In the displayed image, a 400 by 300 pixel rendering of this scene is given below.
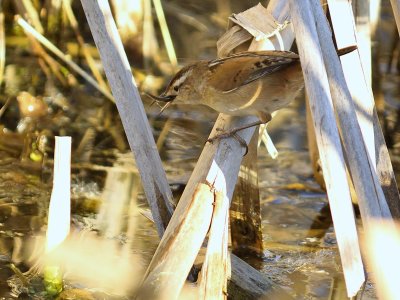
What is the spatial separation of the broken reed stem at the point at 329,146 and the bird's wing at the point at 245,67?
0.59 m

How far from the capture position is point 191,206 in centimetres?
326

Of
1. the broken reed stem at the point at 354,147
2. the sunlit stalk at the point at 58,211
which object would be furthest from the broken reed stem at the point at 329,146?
the sunlit stalk at the point at 58,211

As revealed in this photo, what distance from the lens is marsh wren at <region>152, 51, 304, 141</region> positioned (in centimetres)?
Answer: 375

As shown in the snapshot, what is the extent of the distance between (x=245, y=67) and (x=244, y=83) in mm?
199

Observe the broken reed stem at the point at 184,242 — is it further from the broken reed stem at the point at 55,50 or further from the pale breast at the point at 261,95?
the broken reed stem at the point at 55,50

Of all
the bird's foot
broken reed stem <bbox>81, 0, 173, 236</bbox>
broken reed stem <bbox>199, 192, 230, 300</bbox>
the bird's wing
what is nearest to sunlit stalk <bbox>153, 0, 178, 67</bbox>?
the bird's wing

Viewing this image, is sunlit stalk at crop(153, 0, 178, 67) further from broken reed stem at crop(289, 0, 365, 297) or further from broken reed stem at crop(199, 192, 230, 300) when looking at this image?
broken reed stem at crop(289, 0, 365, 297)

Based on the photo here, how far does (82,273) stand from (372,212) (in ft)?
5.61

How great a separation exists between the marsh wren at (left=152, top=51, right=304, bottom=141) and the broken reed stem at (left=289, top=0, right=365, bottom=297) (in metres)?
0.61

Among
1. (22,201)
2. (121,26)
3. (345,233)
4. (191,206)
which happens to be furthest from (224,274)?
(121,26)

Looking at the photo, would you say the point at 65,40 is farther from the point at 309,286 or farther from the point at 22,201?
the point at 309,286

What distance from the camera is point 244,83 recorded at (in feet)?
13.3

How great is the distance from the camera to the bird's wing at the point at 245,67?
3631mm

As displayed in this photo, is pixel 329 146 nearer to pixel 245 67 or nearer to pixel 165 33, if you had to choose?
pixel 245 67
